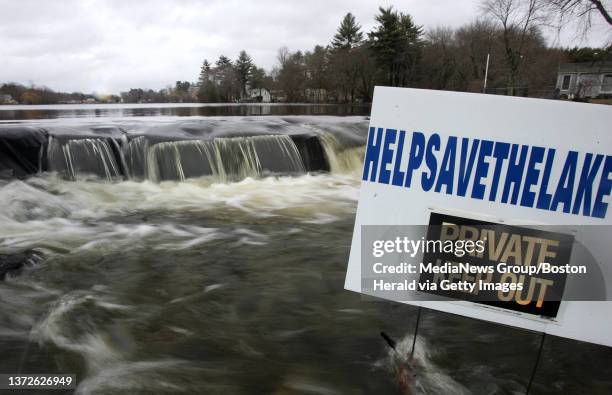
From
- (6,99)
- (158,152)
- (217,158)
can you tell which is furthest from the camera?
(6,99)

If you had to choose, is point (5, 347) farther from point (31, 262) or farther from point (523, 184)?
point (523, 184)

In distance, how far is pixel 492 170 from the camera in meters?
2.26

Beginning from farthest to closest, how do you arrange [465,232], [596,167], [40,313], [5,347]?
1. [40,313]
2. [5,347]
3. [465,232]
4. [596,167]

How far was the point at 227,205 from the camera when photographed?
893 centimetres

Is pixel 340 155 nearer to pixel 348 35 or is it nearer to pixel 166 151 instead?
pixel 166 151

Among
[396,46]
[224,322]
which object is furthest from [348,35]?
[224,322]

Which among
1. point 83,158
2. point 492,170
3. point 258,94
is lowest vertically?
point 83,158

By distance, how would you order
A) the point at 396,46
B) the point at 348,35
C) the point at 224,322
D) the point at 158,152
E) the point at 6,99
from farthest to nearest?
the point at 348,35 < the point at 396,46 < the point at 6,99 < the point at 158,152 < the point at 224,322

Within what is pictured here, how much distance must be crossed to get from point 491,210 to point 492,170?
0.23 metres

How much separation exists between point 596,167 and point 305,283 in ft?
12.0

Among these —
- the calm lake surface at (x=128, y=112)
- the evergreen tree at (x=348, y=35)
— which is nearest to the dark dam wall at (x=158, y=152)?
the calm lake surface at (x=128, y=112)

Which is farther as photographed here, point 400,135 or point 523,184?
point 400,135

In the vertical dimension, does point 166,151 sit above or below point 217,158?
above

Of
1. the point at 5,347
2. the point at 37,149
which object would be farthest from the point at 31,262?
the point at 37,149
